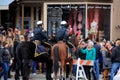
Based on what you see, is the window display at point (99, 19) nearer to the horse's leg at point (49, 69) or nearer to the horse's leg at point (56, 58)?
the horse's leg at point (56, 58)

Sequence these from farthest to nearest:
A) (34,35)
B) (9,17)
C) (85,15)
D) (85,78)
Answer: (9,17) < (85,15) < (85,78) < (34,35)

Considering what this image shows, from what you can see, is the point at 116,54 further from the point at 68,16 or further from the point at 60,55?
the point at 68,16

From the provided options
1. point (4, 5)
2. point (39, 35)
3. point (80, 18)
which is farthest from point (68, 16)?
point (39, 35)

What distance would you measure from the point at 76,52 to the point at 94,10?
383 inches

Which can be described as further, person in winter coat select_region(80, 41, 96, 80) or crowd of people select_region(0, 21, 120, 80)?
person in winter coat select_region(80, 41, 96, 80)

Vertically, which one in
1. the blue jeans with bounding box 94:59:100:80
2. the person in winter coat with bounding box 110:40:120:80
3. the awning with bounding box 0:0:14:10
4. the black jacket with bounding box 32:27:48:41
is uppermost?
the awning with bounding box 0:0:14:10

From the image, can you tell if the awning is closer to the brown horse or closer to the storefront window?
the storefront window

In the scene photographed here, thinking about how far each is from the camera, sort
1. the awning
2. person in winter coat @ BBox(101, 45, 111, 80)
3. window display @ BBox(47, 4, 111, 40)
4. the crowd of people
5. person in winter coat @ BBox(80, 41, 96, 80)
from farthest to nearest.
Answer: window display @ BBox(47, 4, 111, 40), the awning, person in winter coat @ BBox(101, 45, 111, 80), person in winter coat @ BBox(80, 41, 96, 80), the crowd of people

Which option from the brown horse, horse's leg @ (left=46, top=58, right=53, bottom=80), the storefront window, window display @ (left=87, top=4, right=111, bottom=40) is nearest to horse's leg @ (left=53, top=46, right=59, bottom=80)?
the brown horse

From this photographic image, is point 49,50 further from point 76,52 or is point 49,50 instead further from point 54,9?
point 54,9

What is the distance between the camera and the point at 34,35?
20922 millimetres

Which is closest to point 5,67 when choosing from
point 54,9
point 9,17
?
point 54,9

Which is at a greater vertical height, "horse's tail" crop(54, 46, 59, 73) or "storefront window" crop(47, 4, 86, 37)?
"storefront window" crop(47, 4, 86, 37)

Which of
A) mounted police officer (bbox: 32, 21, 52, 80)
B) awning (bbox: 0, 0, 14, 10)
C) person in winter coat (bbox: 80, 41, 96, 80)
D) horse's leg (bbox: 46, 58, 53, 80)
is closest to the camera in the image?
mounted police officer (bbox: 32, 21, 52, 80)
